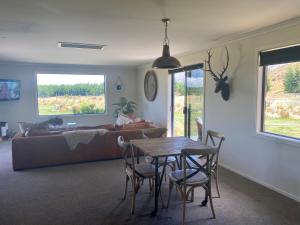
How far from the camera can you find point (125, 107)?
8.12m

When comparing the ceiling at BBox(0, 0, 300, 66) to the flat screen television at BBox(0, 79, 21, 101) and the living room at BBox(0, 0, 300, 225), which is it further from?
the flat screen television at BBox(0, 79, 21, 101)

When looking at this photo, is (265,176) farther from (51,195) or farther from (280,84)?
(51,195)

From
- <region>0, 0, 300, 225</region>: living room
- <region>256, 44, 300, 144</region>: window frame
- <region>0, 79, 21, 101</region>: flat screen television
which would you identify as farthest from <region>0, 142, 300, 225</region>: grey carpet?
<region>0, 79, 21, 101</region>: flat screen television

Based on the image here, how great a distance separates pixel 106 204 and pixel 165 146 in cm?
104

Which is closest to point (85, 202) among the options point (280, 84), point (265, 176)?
point (265, 176)

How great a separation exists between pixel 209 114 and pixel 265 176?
1687mm

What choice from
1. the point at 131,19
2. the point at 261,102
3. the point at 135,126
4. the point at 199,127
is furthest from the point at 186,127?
the point at 131,19

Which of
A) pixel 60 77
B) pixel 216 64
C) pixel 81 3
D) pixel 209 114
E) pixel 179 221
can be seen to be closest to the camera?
pixel 81 3

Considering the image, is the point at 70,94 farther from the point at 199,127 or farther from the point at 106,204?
the point at 106,204

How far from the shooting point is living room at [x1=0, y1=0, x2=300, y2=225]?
2727mm

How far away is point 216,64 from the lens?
4.68 meters

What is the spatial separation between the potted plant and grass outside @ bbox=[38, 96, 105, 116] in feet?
1.79

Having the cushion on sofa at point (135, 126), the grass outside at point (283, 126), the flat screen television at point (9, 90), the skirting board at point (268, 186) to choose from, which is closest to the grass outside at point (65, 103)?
the flat screen television at point (9, 90)

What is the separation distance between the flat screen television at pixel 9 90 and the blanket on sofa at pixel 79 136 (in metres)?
3.46
